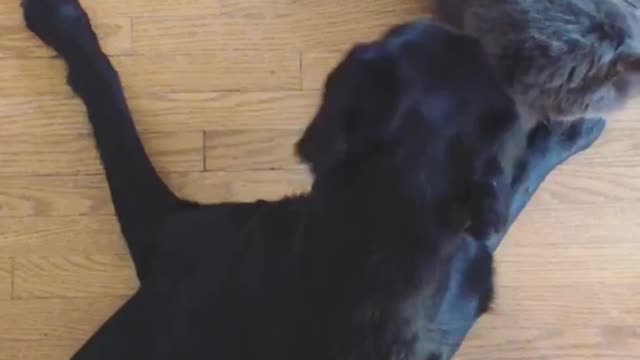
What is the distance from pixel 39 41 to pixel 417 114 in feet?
2.34

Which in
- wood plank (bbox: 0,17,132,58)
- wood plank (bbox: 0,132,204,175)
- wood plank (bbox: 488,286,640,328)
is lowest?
wood plank (bbox: 488,286,640,328)

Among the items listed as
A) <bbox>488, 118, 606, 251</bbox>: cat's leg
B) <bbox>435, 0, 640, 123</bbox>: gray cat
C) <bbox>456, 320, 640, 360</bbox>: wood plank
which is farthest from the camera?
<bbox>456, 320, 640, 360</bbox>: wood plank

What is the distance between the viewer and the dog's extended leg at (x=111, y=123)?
5.24 ft

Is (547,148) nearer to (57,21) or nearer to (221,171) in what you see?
(221,171)

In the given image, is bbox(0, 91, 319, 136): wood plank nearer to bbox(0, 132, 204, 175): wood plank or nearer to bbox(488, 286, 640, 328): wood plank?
bbox(0, 132, 204, 175): wood plank

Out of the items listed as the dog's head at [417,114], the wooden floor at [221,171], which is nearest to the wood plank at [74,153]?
the wooden floor at [221,171]

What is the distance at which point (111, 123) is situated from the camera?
166 centimetres

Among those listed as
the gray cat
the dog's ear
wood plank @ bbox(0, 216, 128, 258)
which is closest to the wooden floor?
wood plank @ bbox(0, 216, 128, 258)

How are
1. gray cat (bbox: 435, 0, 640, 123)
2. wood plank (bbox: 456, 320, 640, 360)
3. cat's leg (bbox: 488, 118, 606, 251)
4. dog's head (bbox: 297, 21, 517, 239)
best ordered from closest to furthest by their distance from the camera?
dog's head (bbox: 297, 21, 517, 239) → gray cat (bbox: 435, 0, 640, 123) → cat's leg (bbox: 488, 118, 606, 251) → wood plank (bbox: 456, 320, 640, 360)

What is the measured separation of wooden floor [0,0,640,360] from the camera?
1.66 metres

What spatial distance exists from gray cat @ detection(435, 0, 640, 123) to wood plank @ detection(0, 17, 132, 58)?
0.53 meters

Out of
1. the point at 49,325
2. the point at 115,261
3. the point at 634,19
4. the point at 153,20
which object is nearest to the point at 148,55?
the point at 153,20

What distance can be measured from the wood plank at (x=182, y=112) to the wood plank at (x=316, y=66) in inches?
0.6

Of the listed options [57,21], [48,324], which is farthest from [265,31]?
[48,324]
